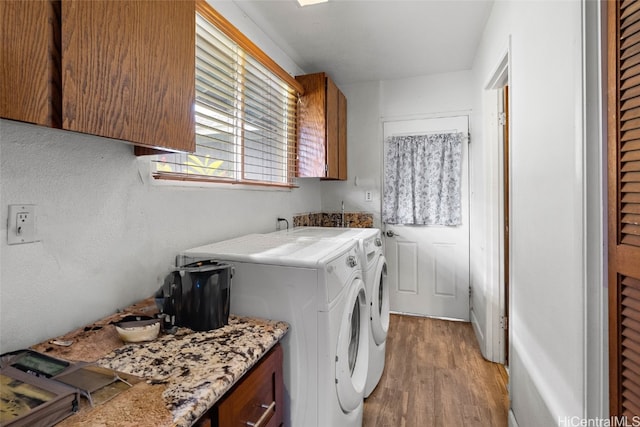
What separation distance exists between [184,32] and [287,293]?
1.03 m

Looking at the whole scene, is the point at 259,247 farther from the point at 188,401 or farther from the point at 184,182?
the point at 188,401

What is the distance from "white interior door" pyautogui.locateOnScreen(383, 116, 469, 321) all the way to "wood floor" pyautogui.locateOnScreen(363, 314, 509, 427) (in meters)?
0.41

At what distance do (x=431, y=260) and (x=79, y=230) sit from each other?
2997 mm

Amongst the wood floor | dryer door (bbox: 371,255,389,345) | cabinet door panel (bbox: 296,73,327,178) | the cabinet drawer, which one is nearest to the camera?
the cabinet drawer

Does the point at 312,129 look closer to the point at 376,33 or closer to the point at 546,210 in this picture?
the point at 376,33

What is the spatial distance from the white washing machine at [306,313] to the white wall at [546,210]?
77 cm

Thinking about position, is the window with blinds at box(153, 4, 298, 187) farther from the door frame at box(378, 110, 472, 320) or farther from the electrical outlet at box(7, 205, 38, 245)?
the door frame at box(378, 110, 472, 320)

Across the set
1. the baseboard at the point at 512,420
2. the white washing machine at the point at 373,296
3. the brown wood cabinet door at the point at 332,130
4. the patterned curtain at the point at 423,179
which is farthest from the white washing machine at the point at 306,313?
the patterned curtain at the point at 423,179

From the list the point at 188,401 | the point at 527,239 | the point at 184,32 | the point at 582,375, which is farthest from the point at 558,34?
the point at 188,401

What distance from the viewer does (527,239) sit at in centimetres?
144

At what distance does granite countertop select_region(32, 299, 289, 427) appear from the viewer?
672 mm

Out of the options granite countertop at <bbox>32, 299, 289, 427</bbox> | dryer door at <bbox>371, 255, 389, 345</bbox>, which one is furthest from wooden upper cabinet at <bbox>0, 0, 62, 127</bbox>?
dryer door at <bbox>371, 255, 389, 345</bbox>
